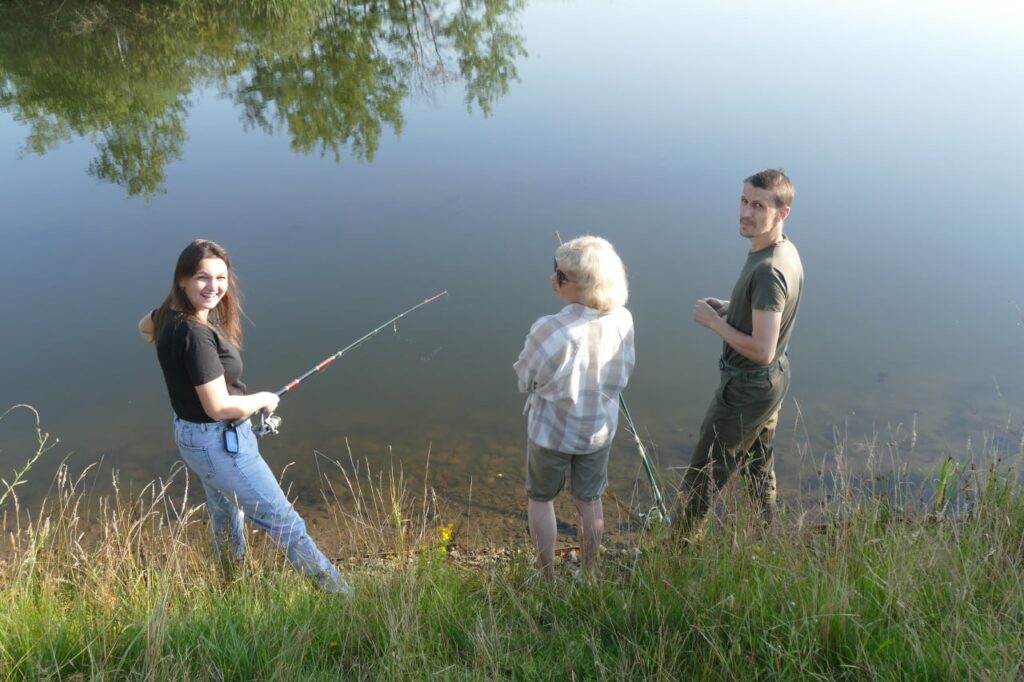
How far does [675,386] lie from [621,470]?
952mm

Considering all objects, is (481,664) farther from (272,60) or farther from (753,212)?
(272,60)

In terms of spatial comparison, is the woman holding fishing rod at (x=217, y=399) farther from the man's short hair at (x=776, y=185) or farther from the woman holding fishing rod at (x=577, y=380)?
the man's short hair at (x=776, y=185)

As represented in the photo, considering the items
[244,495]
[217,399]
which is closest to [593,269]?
[217,399]

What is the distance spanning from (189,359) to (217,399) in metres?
0.16

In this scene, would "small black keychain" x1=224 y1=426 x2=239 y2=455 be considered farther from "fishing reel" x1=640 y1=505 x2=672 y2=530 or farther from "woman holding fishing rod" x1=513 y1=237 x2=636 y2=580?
"fishing reel" x1=640 y1=505 x2=672 y2=530

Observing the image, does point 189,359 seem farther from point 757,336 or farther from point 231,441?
point 757,336

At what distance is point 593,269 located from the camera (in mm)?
2754

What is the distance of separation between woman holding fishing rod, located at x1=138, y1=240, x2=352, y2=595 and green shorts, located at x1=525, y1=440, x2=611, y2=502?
29.7 inches

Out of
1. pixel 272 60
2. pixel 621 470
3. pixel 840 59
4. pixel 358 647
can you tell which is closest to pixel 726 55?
pixel 840 59

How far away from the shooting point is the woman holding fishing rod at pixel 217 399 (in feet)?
9.12

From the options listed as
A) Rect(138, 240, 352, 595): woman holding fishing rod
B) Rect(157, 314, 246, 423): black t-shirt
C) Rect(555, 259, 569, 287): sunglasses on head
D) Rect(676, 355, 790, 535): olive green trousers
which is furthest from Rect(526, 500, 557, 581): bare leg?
Rect(157, 314, 246, 423): black t-shirt

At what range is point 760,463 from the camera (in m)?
3.36

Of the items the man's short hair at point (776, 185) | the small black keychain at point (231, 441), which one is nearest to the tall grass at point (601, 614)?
the small black keychain at point (231, 441)

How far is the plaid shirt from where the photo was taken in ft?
9.19
